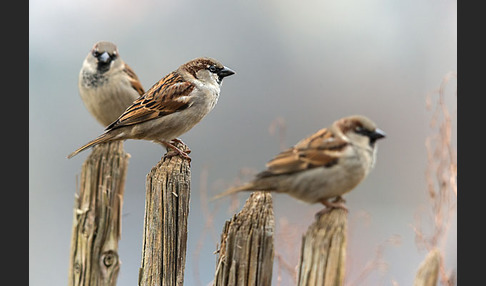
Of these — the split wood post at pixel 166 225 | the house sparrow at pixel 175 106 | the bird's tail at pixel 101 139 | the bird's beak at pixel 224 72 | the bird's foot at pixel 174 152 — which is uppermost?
the bird's beak at pixel 224 72

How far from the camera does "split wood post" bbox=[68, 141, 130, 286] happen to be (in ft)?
12.2

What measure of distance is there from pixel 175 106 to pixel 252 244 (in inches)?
50.2

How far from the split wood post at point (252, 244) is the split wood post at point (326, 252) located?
203 millimetres

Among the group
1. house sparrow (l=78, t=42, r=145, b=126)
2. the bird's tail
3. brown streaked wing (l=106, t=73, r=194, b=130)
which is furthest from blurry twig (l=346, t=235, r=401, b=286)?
house sparrow (l=78, t=42, r=145, b=126)

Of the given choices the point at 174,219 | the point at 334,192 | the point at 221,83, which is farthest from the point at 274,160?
the point at 221,83

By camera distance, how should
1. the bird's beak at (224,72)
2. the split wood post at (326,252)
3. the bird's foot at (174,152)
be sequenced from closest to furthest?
the split wood post at (326,252) < the bird's foot at (174,152) < the bird's beak at (224,72)

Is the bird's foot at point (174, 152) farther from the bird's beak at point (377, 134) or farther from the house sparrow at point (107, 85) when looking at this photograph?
the bird's beak at point (377, 134)

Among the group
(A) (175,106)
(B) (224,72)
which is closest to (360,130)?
(B) (224,72)

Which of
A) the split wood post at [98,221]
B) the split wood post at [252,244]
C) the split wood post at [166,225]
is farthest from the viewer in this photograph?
the split wood post at [98,221]

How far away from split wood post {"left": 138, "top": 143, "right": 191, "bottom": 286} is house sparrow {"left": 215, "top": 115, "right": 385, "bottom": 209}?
73 centimetres

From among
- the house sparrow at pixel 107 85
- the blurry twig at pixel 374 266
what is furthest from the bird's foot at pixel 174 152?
the blurry twig at pixel 374 266

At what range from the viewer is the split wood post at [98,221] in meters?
3.73

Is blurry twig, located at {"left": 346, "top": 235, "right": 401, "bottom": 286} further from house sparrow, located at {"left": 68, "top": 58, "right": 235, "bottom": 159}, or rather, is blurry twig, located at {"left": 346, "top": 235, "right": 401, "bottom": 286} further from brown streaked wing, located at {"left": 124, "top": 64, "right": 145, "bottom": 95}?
brown streaked wing, located at {"left": 124, "top": 64, "right": 145, "bottom": 95}

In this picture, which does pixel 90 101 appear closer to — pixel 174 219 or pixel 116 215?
pixel 116 215
